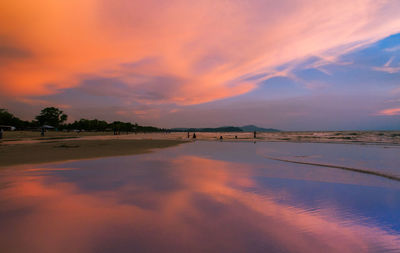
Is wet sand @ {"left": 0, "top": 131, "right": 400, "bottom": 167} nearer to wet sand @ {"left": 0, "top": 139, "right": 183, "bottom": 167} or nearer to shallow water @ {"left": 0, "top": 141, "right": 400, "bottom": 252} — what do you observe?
wet sand @ {"left": 0, "top": 139, "right": 183, "bottom": 167}

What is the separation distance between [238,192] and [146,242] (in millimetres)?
4027

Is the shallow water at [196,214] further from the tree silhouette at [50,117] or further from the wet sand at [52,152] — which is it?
the tree silhouette at [50,117]

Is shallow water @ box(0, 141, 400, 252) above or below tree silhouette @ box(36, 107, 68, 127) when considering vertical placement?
below

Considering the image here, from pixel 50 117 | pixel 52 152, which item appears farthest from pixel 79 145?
pixel 50 117

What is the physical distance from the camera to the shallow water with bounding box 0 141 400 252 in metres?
3.86

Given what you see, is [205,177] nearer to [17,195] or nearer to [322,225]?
[322,225]

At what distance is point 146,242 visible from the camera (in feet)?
12.6

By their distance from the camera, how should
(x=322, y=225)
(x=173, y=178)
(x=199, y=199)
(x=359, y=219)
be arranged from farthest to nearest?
1. (x=173, y=178)
2. (x=199, y=199)
3. (x=359, y=219)
4. (x=322, y=225)

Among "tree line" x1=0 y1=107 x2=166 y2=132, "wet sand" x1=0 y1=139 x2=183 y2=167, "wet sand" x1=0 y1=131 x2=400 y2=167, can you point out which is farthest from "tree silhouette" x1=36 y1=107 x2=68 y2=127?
"wet sand" x1=0 y1=139 x2=183 y2=167

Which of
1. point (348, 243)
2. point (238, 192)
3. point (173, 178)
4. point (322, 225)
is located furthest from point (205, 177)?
point (348, 243)

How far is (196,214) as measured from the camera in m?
5.24

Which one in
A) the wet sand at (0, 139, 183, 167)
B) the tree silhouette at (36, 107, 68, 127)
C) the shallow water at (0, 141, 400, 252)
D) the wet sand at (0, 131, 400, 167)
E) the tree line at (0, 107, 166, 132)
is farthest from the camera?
the tree silhouette at (36, 107, 68, 127)

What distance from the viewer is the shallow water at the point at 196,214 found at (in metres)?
3.86

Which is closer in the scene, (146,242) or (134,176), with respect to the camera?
(146,242)
